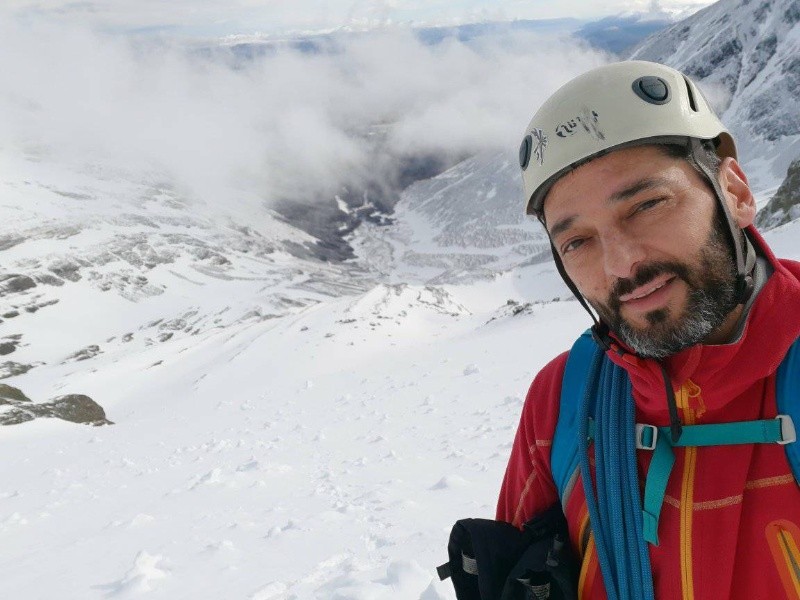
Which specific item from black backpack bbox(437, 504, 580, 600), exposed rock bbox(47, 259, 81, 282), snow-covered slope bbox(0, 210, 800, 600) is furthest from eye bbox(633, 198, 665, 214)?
exposed rock bbox(47, 259, 81, 282)

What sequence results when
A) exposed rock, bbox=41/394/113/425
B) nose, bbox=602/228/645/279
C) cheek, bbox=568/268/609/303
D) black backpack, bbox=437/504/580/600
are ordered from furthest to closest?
exposed rock, bbox=41/394/113/425 < black backpack, bbox=437/504/580/600 < cheek, bbox=568/268/609/303 < nose, bbox=602/228/645/279

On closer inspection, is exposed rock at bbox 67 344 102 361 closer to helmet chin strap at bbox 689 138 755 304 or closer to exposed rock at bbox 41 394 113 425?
exposed rock at bbox 41 394 113 425

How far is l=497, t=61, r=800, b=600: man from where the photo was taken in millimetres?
1849

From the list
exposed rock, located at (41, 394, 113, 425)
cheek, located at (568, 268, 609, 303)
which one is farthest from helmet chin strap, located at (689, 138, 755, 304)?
exposed rock, located at (41, 394, 113, 425)

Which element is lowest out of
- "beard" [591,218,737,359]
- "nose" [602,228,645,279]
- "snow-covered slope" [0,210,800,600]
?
"snow-covered slope" [0,210,800,600]

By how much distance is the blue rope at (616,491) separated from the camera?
2055mm

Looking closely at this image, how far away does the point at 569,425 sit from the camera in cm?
247

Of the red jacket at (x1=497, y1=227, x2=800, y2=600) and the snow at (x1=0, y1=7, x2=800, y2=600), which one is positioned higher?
the red jacket at (x1=497, y1=227, x2=800, y2=600)

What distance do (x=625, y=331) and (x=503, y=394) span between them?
39.0ft

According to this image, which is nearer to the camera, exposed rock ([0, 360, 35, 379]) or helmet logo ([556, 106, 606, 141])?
helmet logo ([556, 106, 606, 141])

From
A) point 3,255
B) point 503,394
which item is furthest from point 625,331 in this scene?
point 3,255

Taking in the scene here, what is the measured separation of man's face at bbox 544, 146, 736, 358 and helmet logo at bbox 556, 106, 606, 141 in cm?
11

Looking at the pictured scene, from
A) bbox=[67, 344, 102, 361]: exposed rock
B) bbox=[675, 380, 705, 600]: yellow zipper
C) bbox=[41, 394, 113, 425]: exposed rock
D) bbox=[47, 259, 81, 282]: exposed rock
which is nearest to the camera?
bbox=[675, 380, 705, 600]: yellow zipper

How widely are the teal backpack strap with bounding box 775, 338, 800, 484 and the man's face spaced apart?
A: 0.24m
